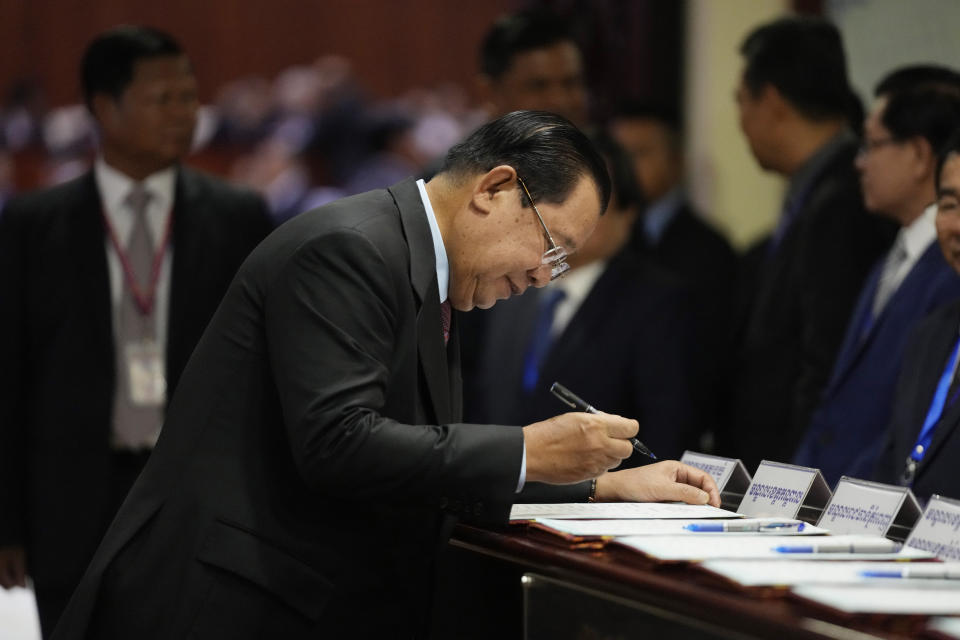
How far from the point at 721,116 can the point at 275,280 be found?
173 inches

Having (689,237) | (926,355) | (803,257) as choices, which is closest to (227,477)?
(926,355)

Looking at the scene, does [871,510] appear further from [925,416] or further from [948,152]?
[948,152]

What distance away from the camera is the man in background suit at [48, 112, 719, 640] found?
6.15 ft

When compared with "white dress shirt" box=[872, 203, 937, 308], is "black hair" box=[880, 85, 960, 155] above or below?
above

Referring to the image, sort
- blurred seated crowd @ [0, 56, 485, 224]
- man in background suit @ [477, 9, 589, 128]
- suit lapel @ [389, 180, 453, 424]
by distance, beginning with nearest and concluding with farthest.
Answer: suit lapel @ [389, 180, 453, 424] < man in background suit @ [477, 9, 589, 128] < blurred seated crowd @ [0, 56, 485, 224]

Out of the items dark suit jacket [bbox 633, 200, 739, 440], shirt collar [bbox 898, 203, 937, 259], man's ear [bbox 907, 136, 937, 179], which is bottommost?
dark suit jacket [bbox 633, 200, 739, 440]

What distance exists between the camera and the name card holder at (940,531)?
5.65ft

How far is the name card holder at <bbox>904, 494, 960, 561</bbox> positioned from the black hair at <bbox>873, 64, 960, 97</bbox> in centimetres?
190

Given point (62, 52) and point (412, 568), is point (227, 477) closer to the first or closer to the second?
point (412, 568)

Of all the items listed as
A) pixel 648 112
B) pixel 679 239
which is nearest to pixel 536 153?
pixel 679 239

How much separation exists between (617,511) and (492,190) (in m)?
0.53

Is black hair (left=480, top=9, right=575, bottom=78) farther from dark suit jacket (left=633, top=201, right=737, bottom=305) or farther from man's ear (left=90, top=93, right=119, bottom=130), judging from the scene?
man's ear (left=90, top=93, right=119, bottom=130)

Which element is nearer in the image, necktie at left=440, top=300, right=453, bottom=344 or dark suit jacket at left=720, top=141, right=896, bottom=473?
necktie at left=440, top=300, right=453, bottom=344

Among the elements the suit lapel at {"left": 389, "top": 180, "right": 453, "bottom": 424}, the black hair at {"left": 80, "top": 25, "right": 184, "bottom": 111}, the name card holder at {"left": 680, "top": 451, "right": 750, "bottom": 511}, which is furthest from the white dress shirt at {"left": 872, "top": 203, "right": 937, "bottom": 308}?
the black hair at {"left": 80, "top": 25, "right": 184, "bottom": 111}
